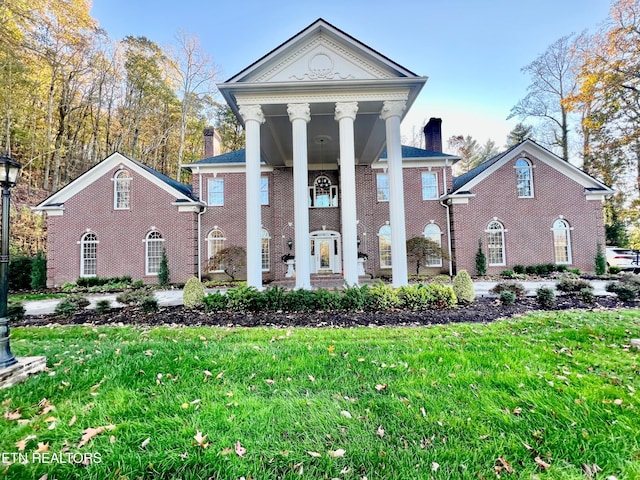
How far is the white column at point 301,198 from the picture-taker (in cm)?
854

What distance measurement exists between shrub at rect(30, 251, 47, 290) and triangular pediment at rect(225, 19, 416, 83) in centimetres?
1378

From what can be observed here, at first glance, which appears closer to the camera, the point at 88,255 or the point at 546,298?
the point at 546,298

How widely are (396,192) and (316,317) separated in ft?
15.2

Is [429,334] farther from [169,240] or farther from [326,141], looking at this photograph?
[169,240]

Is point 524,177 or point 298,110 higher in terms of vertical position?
point 298,110

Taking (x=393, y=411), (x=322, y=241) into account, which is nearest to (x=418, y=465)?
(x=393, y=411)

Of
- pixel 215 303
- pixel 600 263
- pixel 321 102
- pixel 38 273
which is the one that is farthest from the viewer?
pixel 600 263

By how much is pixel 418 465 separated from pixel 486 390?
1367 mm

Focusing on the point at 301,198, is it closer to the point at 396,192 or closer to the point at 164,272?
the point at 396,192

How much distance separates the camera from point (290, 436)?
2.19 m

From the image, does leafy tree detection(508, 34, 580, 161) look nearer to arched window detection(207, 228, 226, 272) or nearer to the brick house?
the brick house

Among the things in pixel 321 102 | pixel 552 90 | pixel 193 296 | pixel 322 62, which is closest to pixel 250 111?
pixel 321 102

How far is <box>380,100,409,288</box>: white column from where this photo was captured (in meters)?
8.69

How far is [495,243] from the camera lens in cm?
1470
